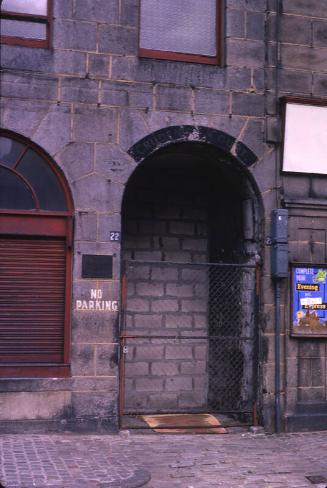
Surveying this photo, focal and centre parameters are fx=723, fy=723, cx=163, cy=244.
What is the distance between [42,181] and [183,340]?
349cm

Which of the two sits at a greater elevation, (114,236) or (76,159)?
(76,159)

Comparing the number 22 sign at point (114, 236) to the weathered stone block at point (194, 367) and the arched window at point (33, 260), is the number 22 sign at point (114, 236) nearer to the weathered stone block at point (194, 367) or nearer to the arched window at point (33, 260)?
the arched window at point (33, 260)

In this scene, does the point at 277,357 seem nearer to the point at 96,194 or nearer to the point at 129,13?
the point at 96,194

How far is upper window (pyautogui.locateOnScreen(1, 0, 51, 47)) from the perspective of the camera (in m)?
9.56

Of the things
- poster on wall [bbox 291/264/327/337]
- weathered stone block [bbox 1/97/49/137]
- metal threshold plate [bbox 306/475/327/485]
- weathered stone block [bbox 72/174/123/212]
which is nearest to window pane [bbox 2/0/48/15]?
weathered stone block [bbox 1/97/49/137]

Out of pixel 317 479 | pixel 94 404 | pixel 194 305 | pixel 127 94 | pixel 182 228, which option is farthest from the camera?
pixel 182 228

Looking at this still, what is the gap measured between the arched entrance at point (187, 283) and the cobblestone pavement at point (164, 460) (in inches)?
52.2

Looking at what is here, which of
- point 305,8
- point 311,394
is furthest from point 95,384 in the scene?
point 305,8

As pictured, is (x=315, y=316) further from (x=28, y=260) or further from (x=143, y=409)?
(x=28, y=260)

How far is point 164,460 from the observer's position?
818 cm

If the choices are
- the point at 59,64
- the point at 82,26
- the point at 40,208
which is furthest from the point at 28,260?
the point at 82,26

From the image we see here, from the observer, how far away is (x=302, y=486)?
7.46 metres

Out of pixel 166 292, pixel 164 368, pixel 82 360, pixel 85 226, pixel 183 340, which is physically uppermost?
pixel 85 226

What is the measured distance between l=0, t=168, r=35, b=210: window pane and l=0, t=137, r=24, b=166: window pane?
0.13m
